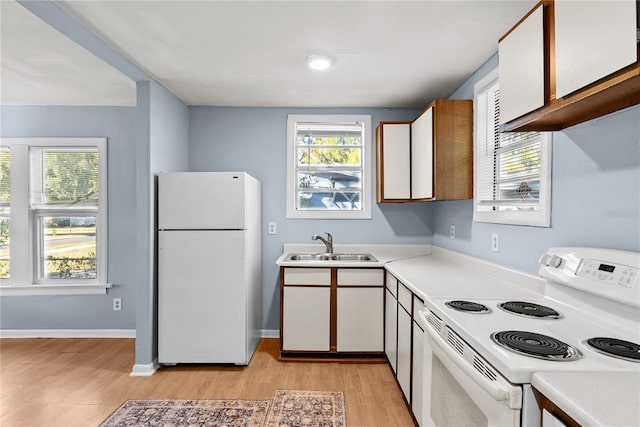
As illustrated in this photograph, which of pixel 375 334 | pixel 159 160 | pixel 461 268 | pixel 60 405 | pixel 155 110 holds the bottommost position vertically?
pixel 60 405

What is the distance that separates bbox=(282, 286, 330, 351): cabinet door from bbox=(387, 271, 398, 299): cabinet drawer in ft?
1.74

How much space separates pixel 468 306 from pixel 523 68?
3.34 ft

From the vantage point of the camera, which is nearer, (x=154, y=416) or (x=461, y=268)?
(x=154, y=416)

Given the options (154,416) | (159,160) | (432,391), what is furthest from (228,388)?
(159,160)

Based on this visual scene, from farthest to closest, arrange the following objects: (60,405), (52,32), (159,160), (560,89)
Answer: (159,160) → (60,405) → (52,32) → (560,89)

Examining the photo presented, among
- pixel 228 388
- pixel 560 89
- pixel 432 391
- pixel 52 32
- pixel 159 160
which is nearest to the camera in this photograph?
pixel 560 89

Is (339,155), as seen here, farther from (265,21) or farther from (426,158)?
(265,21)

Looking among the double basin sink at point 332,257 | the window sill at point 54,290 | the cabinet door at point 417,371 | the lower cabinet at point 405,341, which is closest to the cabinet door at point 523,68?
the lower cabinet at point 405,341

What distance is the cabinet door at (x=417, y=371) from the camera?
1.88 meters

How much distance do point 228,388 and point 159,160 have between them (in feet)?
6.13

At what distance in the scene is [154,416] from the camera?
2152mm

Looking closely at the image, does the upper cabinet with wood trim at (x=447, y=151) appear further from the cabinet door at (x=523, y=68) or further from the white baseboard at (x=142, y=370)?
the white baseboard at (x=142, y=370)

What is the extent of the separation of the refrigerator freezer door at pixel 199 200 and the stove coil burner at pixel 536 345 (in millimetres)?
2081

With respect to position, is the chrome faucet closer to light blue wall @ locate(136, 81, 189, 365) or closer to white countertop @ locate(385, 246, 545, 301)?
white countertop @ locate(385, 246, 545, 301)
